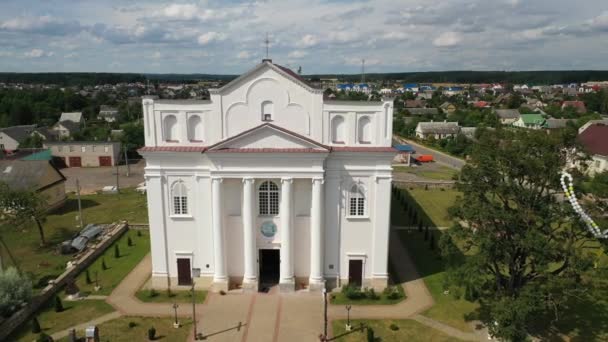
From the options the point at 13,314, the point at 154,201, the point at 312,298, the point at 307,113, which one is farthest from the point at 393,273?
the point at 13,314

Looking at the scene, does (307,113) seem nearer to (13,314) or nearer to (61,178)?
(13,314)

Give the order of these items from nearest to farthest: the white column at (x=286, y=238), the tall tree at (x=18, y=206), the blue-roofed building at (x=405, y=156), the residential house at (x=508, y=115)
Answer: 1. the white column at (x=286, y=238)
2. the tall tree at (x=18, y=206)
3. the blue-roofed building at (x=405, y=156)
4. the residential house at (x=508, y=115)

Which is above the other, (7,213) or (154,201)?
(154,201)

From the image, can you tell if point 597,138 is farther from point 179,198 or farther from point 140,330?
point 140,330

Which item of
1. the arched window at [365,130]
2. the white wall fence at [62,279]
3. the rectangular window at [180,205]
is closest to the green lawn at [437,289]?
the arched window at [365,130]

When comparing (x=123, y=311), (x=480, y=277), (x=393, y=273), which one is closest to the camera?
(x=480, y=277)

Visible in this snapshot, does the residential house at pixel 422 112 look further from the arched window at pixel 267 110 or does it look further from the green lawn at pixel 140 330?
the green lawn at pixel 140 330

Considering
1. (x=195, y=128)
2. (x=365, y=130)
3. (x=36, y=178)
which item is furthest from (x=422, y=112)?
(x=195, y=128)
